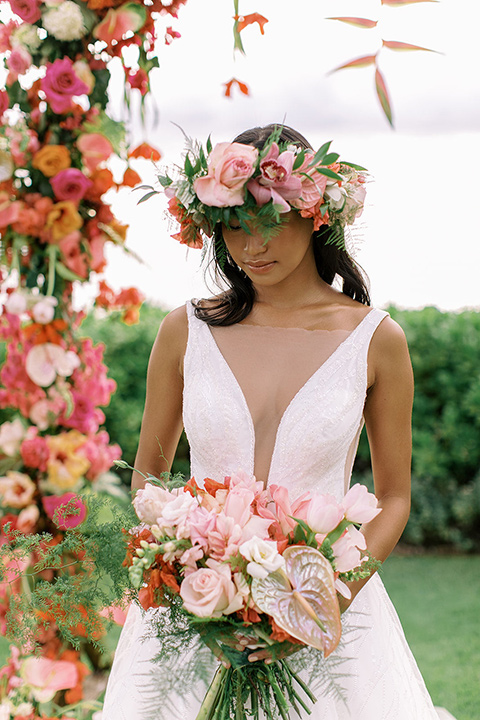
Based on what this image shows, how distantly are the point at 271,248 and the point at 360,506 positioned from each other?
860 mm

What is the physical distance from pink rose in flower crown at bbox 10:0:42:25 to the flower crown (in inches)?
35.4

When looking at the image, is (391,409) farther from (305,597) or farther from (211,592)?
(211,592)

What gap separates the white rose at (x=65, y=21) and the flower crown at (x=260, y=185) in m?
0.78

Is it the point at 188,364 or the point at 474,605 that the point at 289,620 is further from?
the point at 474,605

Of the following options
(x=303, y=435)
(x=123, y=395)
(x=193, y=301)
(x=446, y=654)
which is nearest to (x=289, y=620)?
(x=303, y=435)

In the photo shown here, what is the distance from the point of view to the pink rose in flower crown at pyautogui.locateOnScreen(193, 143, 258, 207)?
211cm

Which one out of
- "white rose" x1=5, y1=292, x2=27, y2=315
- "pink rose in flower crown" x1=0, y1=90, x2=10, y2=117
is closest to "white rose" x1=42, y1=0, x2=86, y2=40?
"pink rose in flower crown" x1=0, y1=90, x2=10, y2=117

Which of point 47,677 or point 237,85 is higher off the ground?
point 237,85

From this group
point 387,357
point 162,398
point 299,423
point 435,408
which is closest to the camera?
point 299,423

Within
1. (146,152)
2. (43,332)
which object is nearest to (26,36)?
(146,152)

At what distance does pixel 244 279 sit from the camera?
8.80 ft

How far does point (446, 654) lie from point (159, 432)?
12.2 ft

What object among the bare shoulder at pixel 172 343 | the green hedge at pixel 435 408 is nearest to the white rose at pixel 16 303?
the bare shoulder at pixel 172 343

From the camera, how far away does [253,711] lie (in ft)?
5.97
